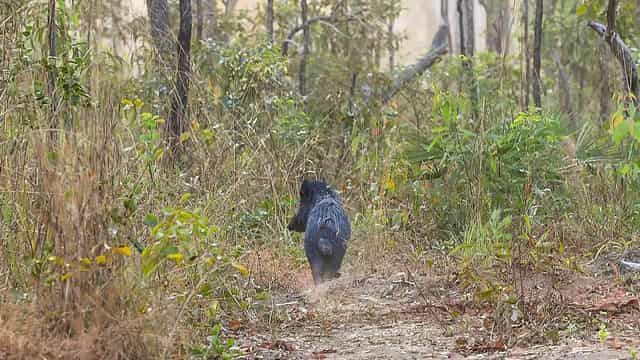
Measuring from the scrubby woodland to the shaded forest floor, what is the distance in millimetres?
19

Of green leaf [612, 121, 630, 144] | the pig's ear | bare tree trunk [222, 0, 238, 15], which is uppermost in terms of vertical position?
bare tree trunk [222, 0, 238, 15]

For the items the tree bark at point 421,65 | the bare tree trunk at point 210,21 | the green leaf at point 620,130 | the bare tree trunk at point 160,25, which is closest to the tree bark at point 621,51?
the green leaf at point 620,130

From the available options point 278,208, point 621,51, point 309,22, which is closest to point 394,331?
point 278,208

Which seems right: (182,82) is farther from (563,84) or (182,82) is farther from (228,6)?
(563,84)

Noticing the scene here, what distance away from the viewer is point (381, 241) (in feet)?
23.3

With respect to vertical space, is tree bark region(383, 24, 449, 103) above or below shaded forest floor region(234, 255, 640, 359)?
above

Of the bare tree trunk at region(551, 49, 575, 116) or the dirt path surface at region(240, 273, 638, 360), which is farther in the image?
the bare tree trunk at region(551, 49, 575, 116)

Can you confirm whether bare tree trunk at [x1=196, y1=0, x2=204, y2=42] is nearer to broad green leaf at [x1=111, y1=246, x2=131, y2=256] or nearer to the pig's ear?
the pig's ear

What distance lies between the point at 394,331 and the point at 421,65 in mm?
6529

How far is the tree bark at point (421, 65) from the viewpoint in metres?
10.3

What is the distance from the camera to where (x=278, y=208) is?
7406mm

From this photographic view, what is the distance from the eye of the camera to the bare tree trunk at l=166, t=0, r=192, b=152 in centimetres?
704

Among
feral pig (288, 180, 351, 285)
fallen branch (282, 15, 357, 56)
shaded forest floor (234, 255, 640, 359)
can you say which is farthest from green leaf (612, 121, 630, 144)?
fallen branch (282, 15, 357, 56)

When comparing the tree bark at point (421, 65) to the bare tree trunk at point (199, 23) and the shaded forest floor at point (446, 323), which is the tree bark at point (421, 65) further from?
the shaded forest floor at point (446, 323)
